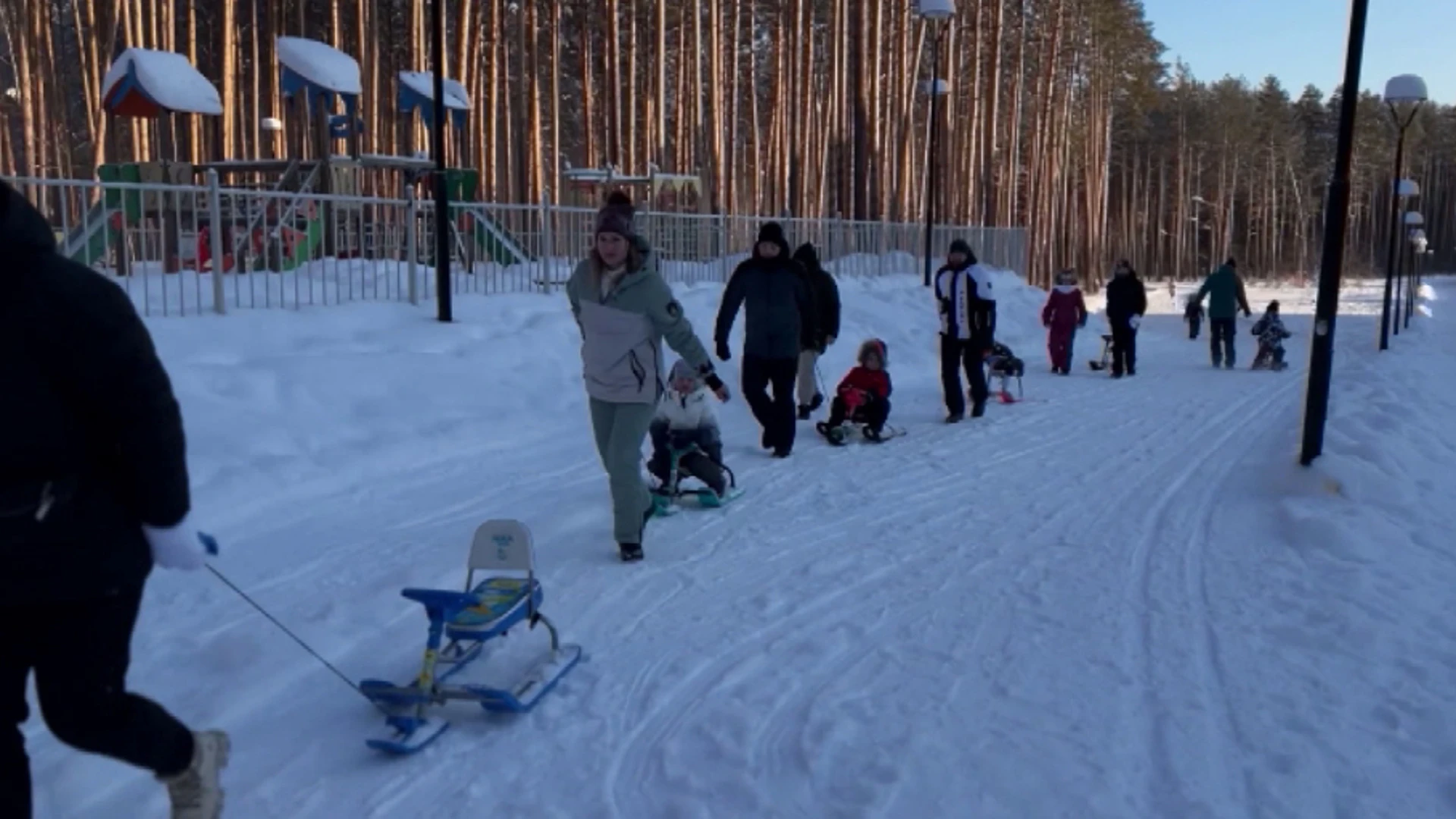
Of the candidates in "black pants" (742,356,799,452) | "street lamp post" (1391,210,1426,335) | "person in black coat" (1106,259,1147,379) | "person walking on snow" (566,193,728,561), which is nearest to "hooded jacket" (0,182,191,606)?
"person walking on snow" (566,193,728,561)

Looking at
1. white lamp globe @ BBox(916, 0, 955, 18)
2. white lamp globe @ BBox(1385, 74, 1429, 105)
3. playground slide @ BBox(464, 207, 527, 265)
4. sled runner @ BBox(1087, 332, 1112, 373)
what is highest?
white lamp globe @ BBox(916, 0, 955, 18)

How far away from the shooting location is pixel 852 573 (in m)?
5.95

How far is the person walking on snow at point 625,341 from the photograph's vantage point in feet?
19.6

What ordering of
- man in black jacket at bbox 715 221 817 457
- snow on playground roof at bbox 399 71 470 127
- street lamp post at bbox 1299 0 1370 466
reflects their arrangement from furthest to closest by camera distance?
snow on playground roof at bbox 399 71 470 127, man in black jacket at bbox 715 221 817 457, street lamp post at bbox 1299 0 1370 466

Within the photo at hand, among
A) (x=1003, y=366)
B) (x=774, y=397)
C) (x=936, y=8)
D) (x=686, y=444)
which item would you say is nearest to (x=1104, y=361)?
(x=1003, y=366)

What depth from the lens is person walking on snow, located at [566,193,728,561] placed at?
597 cm

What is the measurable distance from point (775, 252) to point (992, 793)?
21.9 feet

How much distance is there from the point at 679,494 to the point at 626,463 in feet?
5.36

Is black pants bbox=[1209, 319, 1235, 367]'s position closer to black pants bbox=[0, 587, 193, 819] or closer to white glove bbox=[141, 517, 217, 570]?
white glove bbox=[141, 517, 217, 570]

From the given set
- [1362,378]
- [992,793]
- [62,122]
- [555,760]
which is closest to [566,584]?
[555,760]

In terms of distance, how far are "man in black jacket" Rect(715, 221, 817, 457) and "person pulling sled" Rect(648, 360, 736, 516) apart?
172cm

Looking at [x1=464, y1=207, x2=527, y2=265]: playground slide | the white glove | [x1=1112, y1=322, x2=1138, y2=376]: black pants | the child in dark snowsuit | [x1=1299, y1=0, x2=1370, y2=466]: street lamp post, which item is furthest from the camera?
the child in dark snowsuit

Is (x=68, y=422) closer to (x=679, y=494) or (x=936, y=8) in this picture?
(x=679, y=494)

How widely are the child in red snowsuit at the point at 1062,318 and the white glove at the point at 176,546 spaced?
621 inches
